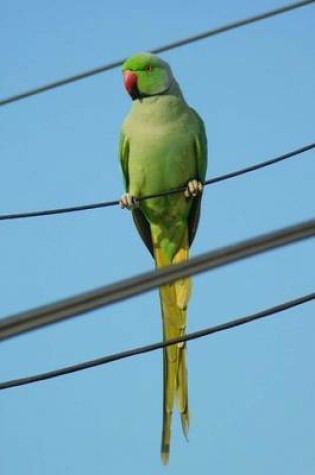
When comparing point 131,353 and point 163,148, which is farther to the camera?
point 163,148

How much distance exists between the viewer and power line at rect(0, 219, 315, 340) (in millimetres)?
1211

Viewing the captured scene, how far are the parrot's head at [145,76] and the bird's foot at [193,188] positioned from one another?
0.40 meters

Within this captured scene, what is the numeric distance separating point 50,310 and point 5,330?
7cm

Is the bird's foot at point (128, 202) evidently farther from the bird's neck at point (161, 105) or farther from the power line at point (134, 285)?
the power line at point (134, 285)

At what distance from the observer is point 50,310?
122 centimetres

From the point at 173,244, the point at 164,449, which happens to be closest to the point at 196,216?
the point at 173,244

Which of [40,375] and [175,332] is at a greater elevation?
[175,332]

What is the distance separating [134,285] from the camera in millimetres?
1231

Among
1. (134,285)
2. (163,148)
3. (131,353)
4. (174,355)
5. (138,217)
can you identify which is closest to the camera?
(134,285)

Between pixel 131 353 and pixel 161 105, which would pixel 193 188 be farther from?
pixel 131 353

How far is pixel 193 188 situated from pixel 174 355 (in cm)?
71

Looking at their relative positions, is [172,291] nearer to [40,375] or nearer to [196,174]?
[196,174]

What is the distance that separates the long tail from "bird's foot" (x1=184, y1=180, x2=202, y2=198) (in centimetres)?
26

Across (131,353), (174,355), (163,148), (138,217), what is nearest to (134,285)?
(131,353)
